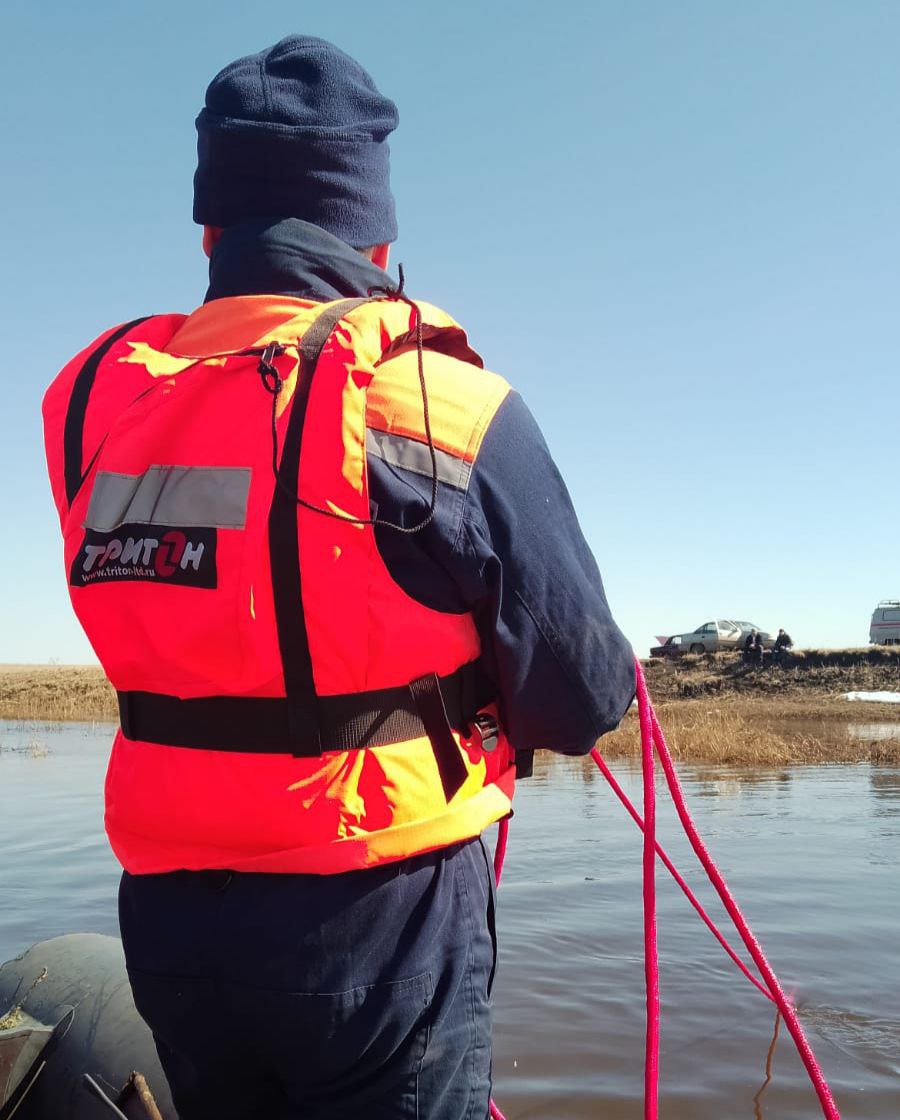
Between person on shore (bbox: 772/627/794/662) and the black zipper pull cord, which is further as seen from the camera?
person on shore (bbox: 772/627/794/662)

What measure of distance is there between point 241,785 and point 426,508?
0.51 meters

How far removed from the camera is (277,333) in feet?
5.52

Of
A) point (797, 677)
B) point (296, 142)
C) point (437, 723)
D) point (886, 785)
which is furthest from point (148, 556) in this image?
point (797, 677)

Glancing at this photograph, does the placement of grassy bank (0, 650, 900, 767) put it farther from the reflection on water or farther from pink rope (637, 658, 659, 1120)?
pink rope (637, 658, 659, 1120)

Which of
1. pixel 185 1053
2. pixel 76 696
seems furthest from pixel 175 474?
pixel 76 696

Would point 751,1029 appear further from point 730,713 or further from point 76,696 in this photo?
point 76,696

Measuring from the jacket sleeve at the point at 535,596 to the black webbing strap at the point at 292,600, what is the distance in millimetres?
260

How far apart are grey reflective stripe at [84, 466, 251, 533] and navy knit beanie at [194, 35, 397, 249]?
23.9 inches

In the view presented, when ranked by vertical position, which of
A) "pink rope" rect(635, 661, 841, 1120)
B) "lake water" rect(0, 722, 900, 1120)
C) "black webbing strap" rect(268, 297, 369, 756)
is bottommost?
"lake water" rect(0, 722, 900, 1120)

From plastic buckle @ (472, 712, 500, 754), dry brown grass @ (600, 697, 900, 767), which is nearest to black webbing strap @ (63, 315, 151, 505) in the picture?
plastic buckle @ (472, 712, 500, 754)

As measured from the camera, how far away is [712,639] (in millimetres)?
37438

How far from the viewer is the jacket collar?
1.85 meters

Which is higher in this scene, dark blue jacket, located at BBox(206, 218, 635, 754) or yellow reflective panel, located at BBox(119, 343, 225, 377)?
yellow reflective panel, located at BBox(119, 343, 225, 377)

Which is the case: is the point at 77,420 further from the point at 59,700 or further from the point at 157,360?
the point at 59,700
